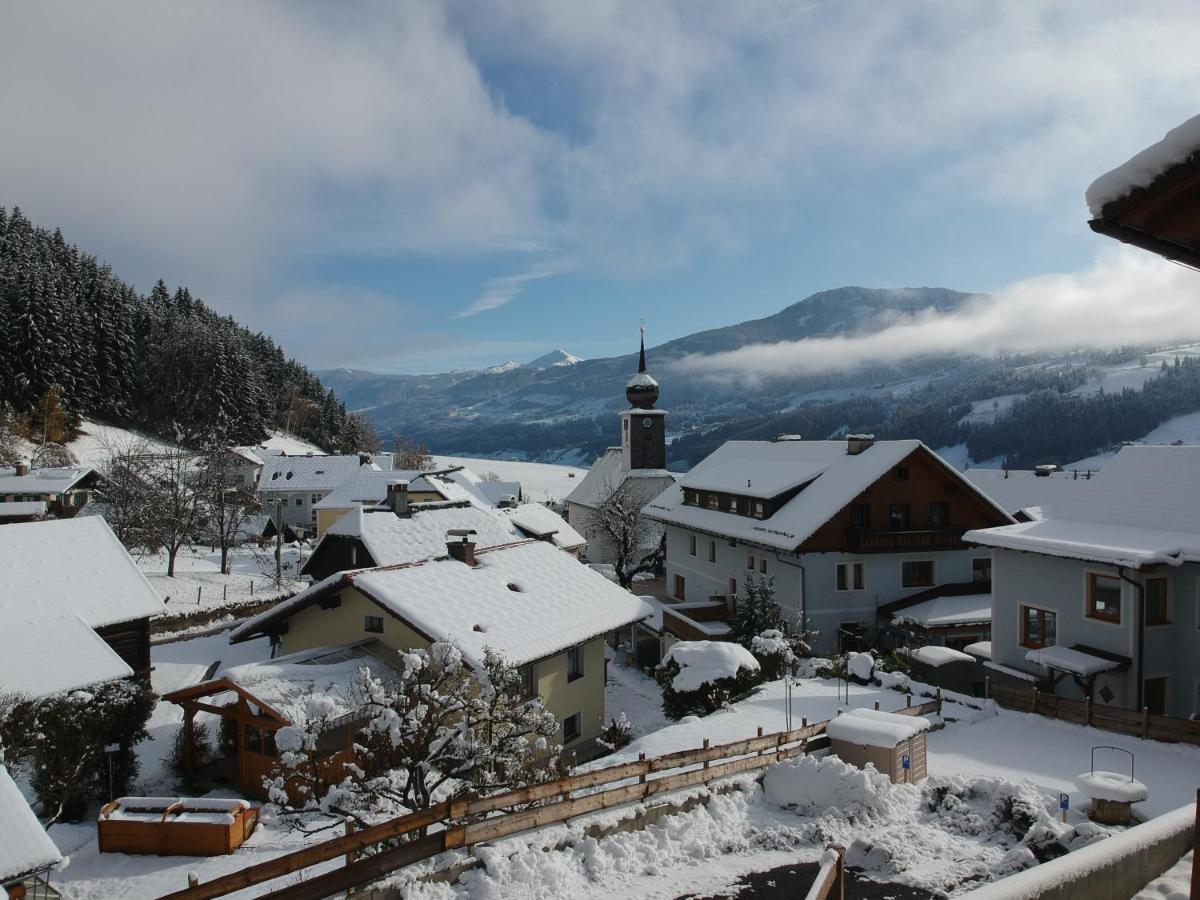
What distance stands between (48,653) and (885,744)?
2160cm

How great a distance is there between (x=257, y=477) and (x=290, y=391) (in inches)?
1485

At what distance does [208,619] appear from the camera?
40719 mm

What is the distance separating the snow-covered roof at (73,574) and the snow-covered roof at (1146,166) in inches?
1085

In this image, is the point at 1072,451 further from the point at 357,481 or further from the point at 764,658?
the point at 764,658

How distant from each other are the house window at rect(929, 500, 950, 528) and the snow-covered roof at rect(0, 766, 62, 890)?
33677mm

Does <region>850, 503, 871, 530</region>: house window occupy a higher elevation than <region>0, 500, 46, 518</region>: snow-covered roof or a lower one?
lower

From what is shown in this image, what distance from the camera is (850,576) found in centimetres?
3366

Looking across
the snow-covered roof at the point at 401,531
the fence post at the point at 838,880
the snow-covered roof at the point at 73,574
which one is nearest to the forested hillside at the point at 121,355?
the snow-covered roof at the point at 401,531

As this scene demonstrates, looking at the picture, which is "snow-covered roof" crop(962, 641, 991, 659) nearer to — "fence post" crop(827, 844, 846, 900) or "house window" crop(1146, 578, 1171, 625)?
"house window" crop(1146, 578, 1171, 625)

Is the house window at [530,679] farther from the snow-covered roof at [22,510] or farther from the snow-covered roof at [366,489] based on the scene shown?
the snow-covered roof at [366,489]

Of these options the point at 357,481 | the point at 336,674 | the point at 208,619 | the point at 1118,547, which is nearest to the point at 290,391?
the point at 357,481

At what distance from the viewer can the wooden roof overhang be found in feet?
15.3

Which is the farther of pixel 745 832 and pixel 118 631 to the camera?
pixel 118 631

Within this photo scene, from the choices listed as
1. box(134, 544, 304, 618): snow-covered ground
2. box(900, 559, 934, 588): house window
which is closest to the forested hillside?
A: box(134, 544, 304, 618): snow-covered ground
